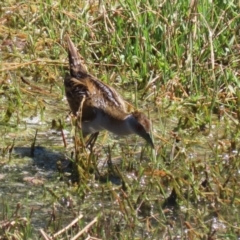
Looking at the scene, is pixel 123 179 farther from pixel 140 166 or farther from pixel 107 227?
pixel 107 227

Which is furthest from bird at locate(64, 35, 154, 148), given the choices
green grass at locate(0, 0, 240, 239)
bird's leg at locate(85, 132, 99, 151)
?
green grass at locate(0, 0, 240, 239)

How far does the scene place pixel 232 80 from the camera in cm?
772

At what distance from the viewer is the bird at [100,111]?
656 centimetres

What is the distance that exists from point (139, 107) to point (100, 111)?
2.69 ft

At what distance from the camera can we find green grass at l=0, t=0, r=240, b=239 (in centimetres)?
583

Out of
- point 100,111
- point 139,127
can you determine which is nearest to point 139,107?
point 100,111

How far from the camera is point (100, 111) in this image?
6766 millimetres

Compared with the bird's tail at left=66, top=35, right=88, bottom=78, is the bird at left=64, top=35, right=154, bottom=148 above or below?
below

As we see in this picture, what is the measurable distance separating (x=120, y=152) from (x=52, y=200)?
995 mm

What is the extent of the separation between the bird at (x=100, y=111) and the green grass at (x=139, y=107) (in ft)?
0.54

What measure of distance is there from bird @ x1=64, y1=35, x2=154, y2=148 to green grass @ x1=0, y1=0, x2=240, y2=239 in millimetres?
164

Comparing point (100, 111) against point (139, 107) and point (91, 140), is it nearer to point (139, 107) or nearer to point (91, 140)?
point (91, 140)

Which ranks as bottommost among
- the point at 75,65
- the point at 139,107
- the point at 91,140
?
the point at 91,140

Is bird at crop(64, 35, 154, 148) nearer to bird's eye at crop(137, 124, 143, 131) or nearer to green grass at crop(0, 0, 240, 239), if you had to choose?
bird's eye at crop(137, 124, 143, 131)
